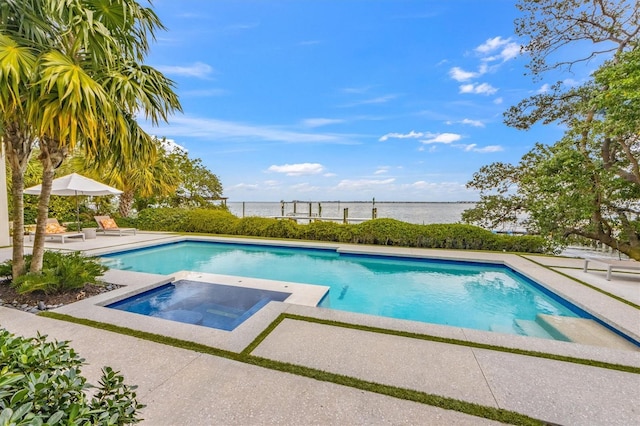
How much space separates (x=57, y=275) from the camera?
4.47m

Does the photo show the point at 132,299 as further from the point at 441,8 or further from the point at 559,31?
the point at 559,31

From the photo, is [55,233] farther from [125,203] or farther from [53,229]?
[125,203]

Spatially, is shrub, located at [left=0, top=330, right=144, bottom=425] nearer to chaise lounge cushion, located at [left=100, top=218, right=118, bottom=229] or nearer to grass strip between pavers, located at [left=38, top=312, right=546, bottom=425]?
grass strip between pavers, located at [left=38, top=312, right=546, bottom=425]

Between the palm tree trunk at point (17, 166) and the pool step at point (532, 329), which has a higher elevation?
the palm tree trunk at point (17, 166)

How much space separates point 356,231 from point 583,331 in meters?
7.52

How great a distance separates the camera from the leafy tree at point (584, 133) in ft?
22.2

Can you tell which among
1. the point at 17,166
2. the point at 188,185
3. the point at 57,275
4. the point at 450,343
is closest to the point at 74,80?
the point at 17,166

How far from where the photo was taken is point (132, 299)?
4.96m

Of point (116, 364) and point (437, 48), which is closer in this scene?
point (116, 364)

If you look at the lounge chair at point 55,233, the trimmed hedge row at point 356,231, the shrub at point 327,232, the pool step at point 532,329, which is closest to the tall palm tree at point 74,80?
the pool step at point 532,329

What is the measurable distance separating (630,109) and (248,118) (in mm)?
15366

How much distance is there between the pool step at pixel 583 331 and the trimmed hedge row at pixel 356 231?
18.2 ft

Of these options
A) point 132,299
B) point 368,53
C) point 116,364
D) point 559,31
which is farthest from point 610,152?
point 132,299

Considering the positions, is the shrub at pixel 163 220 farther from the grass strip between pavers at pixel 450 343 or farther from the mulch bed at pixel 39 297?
the grass strip between pavers at pixel 450 343
